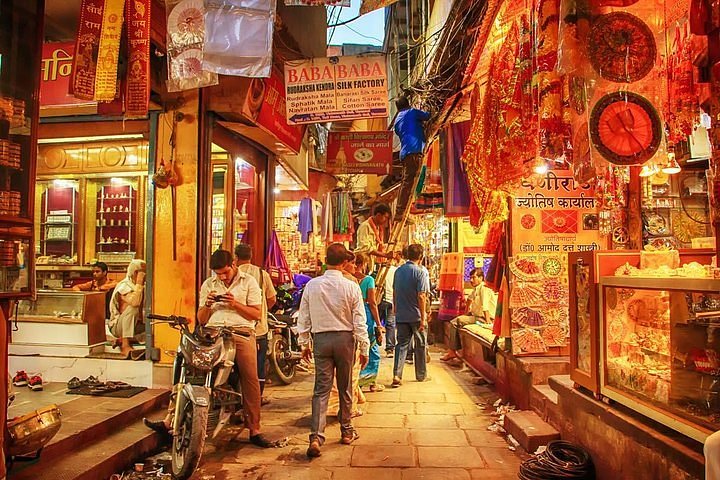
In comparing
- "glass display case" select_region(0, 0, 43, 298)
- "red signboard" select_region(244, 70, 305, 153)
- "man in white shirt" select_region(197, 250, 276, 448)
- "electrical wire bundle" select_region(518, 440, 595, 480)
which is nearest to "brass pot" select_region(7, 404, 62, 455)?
"glass display case" select_region(0, 0, 43, 298)

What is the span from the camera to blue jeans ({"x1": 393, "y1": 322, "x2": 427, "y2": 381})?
838cm

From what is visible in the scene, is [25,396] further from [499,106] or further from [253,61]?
[499,106]

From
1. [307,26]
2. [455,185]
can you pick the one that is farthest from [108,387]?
[307,26]

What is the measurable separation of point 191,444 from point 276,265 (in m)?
5.42

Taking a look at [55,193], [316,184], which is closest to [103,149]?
[55,193]

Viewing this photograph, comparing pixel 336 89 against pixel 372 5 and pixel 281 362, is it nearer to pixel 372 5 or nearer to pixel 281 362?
pixel 372 5

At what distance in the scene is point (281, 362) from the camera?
8242mm

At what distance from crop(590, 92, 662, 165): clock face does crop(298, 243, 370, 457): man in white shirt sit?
282cm

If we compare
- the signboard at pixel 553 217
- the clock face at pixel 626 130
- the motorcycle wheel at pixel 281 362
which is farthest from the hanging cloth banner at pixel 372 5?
the motorcycle wheel at pixel 281 362

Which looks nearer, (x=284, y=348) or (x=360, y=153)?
(x=284, y=348)

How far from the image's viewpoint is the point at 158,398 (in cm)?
587

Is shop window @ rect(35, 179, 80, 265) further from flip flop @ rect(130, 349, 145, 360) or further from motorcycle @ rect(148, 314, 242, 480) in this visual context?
motorcycle @ rect(148, 314, 242, 480)

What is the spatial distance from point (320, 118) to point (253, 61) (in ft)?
6.01

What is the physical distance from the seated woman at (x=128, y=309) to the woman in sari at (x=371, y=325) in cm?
319
